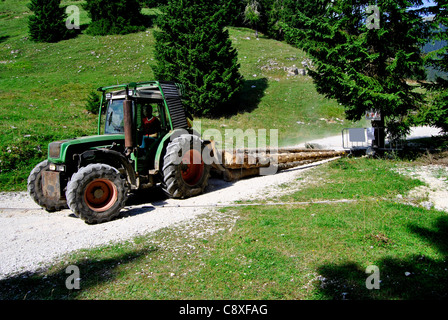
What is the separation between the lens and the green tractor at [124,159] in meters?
6.11

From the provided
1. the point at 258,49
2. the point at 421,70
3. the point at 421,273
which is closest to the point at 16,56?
the point at 258,49

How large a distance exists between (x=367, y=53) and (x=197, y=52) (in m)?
14.2

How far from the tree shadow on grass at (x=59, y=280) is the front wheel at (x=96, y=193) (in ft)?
5.04

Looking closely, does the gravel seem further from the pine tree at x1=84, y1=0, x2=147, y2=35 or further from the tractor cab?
the pine tree at x1=84, y1=0, x2=147, y2=35

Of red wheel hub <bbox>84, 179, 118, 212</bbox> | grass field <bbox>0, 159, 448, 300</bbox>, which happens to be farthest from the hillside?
grass field <bbox>0, 159, 448, 300</bbox>

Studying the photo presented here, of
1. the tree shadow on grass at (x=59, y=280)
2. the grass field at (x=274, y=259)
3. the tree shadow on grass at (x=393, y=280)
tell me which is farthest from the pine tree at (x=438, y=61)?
the tree shadow on grass at (x=59, y=280)

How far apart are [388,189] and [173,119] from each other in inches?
221

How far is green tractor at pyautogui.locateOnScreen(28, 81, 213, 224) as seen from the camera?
6.11 metres

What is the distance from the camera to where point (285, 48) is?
40844mm

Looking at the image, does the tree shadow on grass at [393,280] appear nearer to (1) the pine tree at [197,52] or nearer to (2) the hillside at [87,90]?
(2) the hillside at [87,90]

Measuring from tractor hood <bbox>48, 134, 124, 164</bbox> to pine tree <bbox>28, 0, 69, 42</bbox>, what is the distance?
126 feet

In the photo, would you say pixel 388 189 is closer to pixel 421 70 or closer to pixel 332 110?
pixel 421 70

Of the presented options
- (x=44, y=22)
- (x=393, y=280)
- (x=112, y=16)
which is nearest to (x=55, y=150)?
(x=393, y=280)
